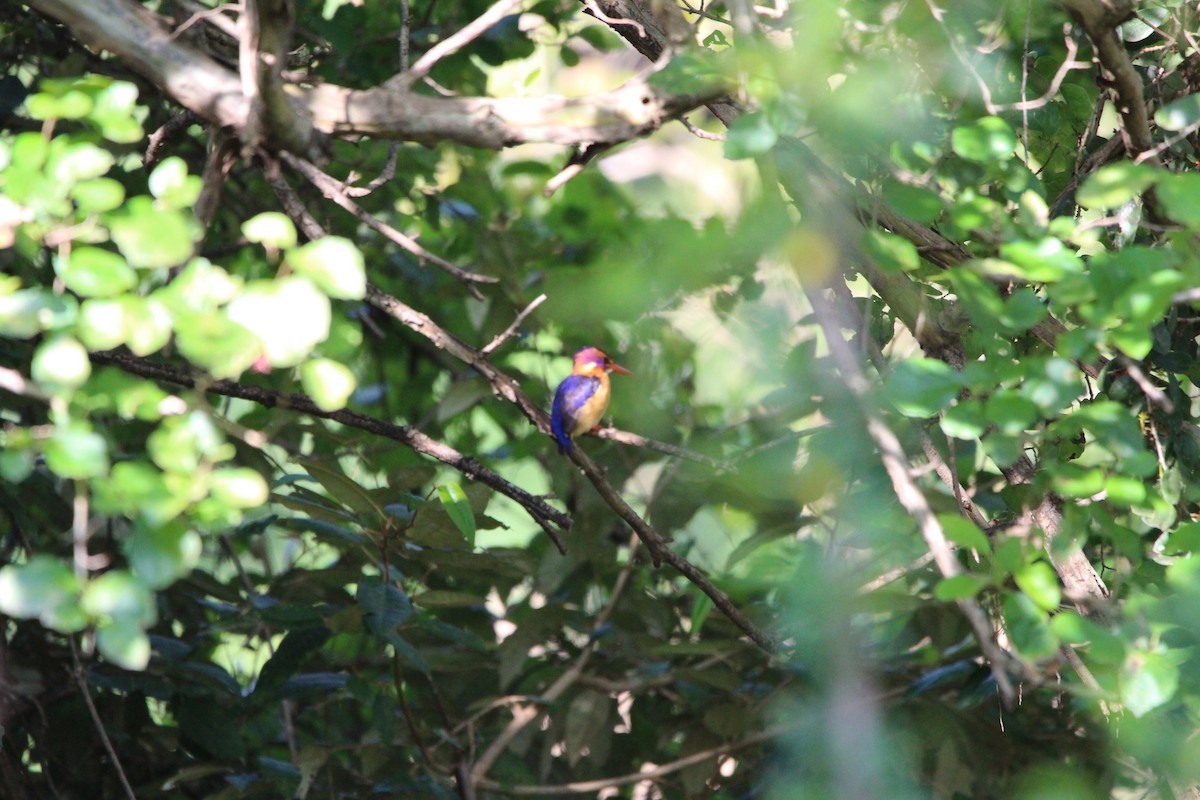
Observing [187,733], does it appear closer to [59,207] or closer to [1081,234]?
[59,207]

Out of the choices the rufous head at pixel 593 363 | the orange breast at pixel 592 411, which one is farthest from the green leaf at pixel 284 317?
the rufous head at pixel 593 363

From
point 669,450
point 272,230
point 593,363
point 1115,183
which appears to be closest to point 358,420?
point 669,450

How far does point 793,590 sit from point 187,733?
6.40 feet

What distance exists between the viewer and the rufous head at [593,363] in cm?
411

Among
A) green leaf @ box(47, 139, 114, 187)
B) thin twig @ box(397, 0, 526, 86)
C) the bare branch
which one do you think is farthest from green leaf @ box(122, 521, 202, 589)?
the bare branch

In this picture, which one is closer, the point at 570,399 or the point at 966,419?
the point at 966,419

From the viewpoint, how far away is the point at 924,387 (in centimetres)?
145

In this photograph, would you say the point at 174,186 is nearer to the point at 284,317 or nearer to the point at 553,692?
the point at 284,317

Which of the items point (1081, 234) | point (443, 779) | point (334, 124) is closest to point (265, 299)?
point (334, 124)

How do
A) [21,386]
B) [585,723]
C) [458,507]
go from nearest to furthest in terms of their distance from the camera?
[21,386] → [458,507] → [585,723]

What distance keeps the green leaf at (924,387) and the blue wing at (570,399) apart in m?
2.31

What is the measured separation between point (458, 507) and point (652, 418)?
142 cm

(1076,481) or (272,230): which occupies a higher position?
(272,230)

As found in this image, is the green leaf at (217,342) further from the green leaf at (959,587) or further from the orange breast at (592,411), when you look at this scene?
the orange breast at (592,411)
